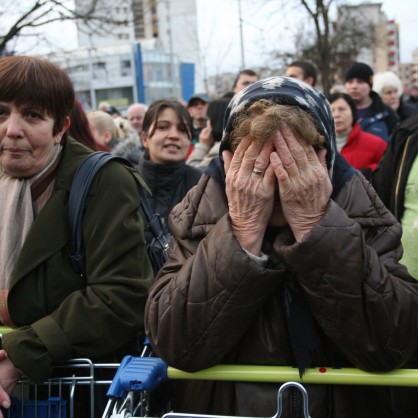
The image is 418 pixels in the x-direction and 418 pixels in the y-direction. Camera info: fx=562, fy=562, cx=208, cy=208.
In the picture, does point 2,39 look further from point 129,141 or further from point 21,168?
point 21,168

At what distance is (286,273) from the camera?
1772mm

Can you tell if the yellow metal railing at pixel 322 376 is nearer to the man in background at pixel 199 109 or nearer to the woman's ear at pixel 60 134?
the woman's ear at pixel 60 134

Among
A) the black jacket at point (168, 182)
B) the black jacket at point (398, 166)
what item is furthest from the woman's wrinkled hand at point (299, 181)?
the black jacket at point (168, 182)

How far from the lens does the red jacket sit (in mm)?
5199

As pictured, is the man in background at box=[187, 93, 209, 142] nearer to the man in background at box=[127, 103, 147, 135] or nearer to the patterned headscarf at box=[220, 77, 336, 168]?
the man in background at box=[127, 103, 147, 135]

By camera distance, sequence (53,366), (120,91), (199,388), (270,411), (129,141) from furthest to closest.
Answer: (120,91)
(129,141)
(53,366)
(199,388)
(270,411)

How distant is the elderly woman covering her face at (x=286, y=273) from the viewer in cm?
165

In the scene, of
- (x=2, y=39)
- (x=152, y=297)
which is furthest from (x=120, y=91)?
(x=152, y=297)

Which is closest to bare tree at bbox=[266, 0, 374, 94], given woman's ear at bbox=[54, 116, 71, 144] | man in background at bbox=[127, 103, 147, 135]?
man in background at bbox=[127, 103, 147, 135]

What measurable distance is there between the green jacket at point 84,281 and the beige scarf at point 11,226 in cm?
5

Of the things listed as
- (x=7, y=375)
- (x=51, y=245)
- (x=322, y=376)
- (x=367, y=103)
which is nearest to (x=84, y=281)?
(x=51, y=245)

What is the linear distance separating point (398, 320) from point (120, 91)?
75.3m

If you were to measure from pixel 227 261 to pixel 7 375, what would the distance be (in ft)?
3.46

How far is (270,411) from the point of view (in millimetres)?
1771
